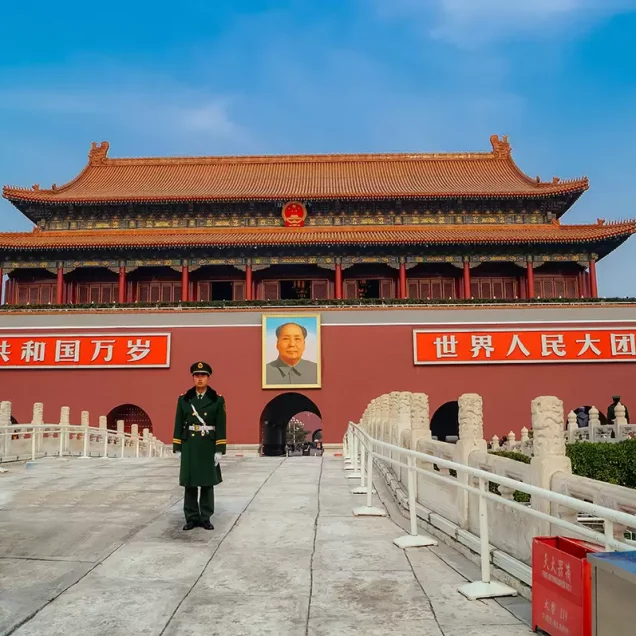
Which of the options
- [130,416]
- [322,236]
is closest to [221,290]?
[322,236]

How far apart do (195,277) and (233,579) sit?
21.6 m

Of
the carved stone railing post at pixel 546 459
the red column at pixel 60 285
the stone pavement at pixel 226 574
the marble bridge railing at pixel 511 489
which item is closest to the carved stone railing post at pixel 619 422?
the marble bridge railing at pixel 511 489

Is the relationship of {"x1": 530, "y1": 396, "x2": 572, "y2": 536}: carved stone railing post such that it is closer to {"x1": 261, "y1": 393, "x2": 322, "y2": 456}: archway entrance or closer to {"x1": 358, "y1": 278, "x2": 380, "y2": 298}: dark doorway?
{"x1": 261, "y1": 393, "x2": 322, "y2": 456}: archway entrance

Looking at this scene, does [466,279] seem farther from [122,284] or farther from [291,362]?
[122,284]

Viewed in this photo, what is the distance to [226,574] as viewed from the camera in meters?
4.74

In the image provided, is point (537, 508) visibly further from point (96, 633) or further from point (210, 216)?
point (210, 216)

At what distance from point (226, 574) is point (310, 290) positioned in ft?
69.1

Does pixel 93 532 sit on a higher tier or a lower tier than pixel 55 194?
lower

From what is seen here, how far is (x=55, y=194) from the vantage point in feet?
86.7

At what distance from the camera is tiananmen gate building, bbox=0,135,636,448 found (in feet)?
70.8

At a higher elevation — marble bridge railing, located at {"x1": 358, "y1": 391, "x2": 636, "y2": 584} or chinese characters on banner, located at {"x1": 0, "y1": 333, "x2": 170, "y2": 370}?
chinese characters on banner, located at {"x1": 0, "y1": 333, "x2": 170, "y2": 370}

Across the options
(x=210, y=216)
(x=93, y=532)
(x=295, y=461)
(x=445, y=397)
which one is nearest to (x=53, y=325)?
(x=210, y=216)

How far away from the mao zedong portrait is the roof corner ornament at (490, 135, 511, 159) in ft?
43.3

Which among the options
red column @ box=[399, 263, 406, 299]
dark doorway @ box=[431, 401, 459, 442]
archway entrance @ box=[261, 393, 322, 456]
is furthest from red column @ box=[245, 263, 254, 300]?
dark doorway @ box=[431, 401, 459, 442]
